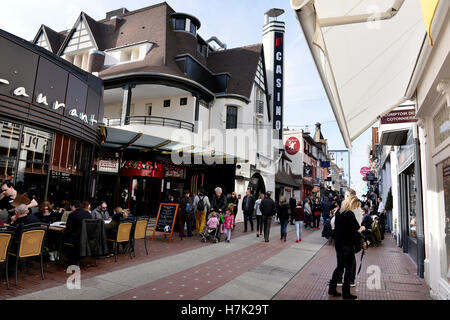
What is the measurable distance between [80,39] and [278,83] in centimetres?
1510

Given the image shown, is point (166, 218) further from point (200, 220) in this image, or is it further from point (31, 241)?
point (31, 241)

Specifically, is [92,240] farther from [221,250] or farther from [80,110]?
[80,110]

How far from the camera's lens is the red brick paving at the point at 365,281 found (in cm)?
504

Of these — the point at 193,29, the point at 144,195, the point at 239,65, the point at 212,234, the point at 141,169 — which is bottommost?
the point at 212,234

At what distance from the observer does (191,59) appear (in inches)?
698

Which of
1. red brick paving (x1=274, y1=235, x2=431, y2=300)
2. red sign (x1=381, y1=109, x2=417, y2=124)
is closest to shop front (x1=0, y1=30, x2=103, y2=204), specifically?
red brick paving (x1=274, y1=235, x2=431, y2=300)

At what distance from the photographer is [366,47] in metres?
3.46

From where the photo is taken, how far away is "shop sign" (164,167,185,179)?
54.0ft

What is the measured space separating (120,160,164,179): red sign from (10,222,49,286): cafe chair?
994cm

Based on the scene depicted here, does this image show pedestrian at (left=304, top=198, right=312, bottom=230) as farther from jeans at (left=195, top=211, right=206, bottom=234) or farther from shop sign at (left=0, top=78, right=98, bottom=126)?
shop sign at (left=0, top=78, right=98, bottom=126)

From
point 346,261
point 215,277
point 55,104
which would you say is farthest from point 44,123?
point 346,261

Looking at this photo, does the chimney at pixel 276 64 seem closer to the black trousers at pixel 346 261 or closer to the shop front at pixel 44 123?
the shop front at pixel 44 123
